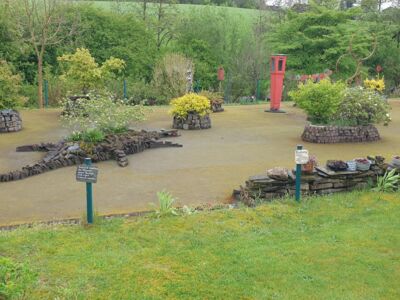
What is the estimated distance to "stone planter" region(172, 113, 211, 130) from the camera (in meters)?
13.2

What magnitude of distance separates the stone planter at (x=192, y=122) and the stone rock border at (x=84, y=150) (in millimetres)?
2109

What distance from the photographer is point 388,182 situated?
23.2 feet

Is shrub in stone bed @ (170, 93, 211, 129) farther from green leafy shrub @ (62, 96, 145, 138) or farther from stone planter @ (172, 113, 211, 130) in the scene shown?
green leafy shrub @ (62, 96, 145, 138)

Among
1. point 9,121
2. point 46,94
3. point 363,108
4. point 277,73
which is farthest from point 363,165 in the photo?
point 46,94

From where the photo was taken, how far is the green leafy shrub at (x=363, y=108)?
11.8m

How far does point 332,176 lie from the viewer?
695cm

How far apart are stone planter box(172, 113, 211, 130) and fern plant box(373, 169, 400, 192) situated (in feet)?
22.0

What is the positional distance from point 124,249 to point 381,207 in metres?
3.36

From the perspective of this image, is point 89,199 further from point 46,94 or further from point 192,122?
point 46,94

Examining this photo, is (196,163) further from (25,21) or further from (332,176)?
(25,21)

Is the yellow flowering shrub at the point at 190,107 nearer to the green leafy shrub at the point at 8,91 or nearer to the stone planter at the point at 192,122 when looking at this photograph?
the stone planter at the point at 192,122

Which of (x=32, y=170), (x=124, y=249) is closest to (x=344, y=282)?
(x=124, y=249)

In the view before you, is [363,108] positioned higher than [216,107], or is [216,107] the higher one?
[363,108]

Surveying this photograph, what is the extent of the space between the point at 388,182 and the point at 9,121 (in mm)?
9322
